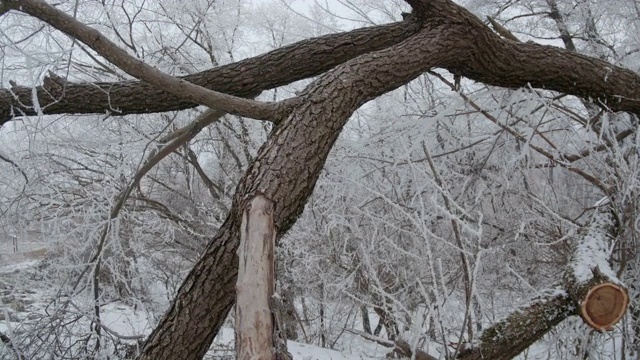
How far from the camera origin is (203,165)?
10125 millimetres

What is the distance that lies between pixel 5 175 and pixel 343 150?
342cm

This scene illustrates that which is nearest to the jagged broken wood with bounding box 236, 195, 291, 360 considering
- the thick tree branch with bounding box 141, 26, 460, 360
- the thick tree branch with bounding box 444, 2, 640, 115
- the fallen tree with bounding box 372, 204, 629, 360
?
the thick tree branch with bounding box 141, 26, 460, 360

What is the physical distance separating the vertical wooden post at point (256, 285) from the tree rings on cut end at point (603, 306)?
1.55 m

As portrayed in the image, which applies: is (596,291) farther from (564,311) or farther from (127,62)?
(127,62)

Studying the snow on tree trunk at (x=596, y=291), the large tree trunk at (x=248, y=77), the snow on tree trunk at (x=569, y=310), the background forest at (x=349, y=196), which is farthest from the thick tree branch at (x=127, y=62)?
the snow on tree trunk at (x=596, y=291)

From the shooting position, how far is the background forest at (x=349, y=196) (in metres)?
3.09

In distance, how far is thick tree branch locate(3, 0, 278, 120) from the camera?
2.29 meters

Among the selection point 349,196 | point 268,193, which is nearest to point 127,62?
point 268,193

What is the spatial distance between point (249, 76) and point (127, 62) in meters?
0.83

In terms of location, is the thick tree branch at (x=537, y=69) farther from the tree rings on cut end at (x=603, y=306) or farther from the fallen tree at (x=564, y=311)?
the tree rings on cut end at (x=603, y=306)

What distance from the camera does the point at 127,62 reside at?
229 cm

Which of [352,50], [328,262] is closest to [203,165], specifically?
[328,262]

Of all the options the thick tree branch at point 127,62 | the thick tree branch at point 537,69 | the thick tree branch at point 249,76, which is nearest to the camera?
the thick tree branch at point 127,62

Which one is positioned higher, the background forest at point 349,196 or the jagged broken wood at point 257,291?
the background forest at point 349,196
